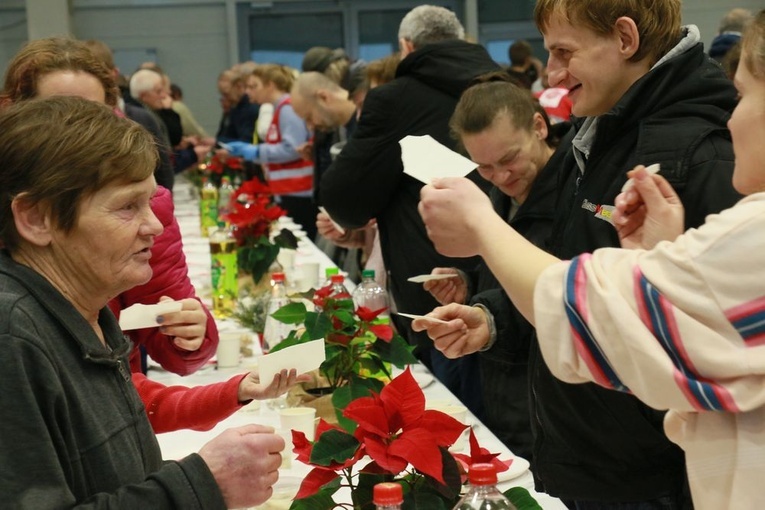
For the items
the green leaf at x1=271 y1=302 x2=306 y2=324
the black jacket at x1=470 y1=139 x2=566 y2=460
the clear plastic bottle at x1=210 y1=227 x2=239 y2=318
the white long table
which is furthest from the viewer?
the clear plastic bottle at x1=210 y1=227 x2=239 y2=318

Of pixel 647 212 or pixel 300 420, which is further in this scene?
pixel 300 420

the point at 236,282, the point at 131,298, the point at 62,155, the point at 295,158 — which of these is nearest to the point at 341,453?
the point at 62,155

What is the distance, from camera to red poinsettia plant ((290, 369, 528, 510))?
145 centimetres

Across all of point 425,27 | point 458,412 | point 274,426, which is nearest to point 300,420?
point 274,426

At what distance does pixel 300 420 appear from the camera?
231cm

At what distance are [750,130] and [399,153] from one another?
106 inches

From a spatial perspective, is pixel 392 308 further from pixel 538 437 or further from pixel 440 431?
pixel 440 431

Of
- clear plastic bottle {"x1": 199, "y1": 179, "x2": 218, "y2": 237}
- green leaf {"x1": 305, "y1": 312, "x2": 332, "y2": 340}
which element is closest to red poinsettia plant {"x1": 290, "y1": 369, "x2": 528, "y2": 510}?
green leaf {"x1": 305, "y1": 312, "x2": 332, "y2": 340}

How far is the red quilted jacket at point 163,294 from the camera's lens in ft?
7.61

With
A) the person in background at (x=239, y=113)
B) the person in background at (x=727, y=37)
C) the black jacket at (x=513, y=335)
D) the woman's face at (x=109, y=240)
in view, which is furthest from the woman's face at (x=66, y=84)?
the person in background at (x=239, y=113)

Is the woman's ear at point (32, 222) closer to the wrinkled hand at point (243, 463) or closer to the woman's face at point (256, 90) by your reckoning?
the wrinkled hand at point (243, 463)

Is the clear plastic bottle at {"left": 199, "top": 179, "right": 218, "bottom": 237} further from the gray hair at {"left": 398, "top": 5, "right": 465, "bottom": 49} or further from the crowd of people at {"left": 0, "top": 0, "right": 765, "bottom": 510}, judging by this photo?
the crowd of people at {"left": 0, "top": 0, "right": 765, "bottom": 510}

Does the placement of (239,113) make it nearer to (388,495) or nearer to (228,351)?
(228,351)

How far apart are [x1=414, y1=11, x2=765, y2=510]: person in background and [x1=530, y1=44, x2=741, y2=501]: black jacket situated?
0.55 meters
